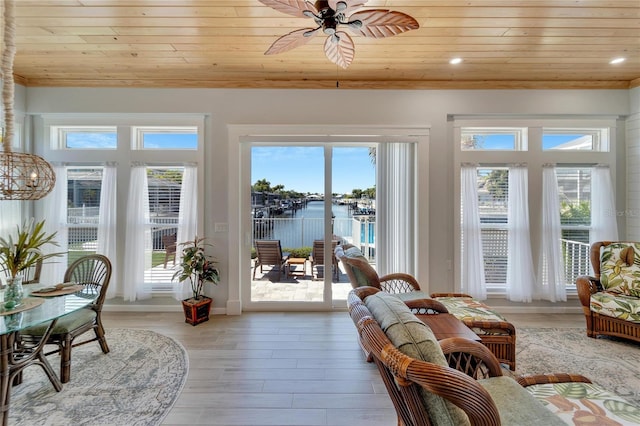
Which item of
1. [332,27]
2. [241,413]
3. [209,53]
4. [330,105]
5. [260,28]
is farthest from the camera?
[330,105]

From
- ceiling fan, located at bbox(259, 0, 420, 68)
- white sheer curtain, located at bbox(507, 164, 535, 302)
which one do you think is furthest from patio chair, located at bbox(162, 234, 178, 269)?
white sheer curtain, located at bbox(507, 164, 535, 302)

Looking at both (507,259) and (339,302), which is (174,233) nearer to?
(339,302)

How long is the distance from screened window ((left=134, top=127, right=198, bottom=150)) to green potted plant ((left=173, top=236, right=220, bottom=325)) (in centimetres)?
138

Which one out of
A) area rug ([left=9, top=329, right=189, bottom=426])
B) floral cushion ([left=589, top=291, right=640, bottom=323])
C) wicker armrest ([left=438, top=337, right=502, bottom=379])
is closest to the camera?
wicker armrest ([left=438, top=337, right=502, bottom=379])

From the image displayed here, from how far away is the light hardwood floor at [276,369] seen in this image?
1.96 m

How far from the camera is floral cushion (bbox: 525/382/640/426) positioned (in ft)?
4.19

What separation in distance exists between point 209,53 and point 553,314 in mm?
5454

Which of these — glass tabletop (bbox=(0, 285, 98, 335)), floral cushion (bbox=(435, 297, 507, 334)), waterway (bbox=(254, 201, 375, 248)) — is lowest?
floral cushion (bbox=(435, 297, 507, 334))

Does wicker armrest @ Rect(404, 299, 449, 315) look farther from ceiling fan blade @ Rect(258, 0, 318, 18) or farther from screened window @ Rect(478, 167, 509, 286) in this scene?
ceiling fan blade @ Rect(258, 0, 318, 18)

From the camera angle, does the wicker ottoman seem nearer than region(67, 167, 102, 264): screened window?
Yes

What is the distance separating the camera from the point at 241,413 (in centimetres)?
197

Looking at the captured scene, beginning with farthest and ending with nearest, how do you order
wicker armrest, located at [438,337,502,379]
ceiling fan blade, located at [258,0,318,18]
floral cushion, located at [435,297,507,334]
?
floral cushion, located at [435,297,507,334], ceiling fan blade, located at [258,0,318,18], wicker armrest, located at [438,337,502,379]

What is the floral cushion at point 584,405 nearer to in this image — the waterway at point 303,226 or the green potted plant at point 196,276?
the waterway at point 303,226

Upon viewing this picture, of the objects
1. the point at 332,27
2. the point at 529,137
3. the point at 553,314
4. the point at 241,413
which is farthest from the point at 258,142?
the point at 553,314
